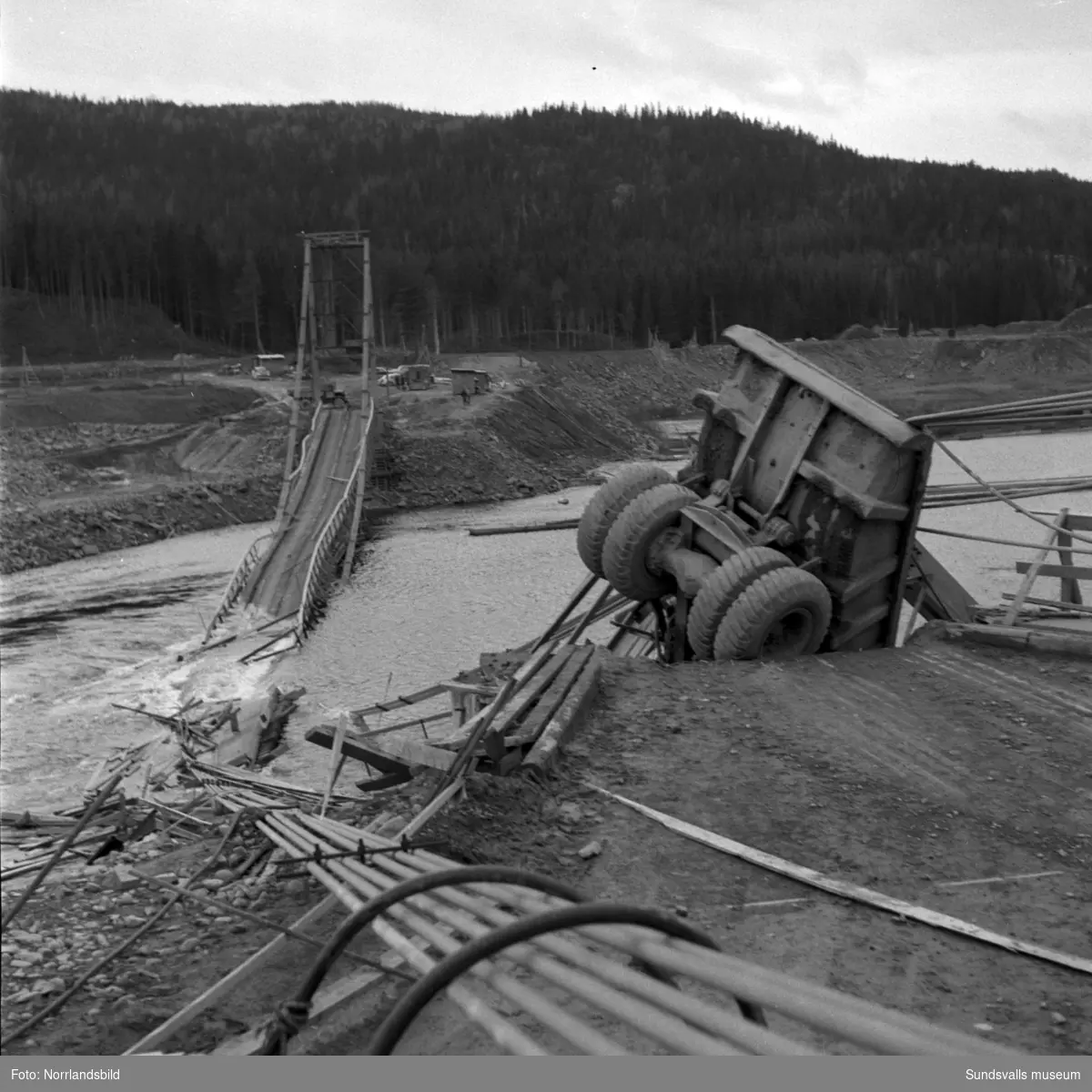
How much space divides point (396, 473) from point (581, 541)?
30.2 metres

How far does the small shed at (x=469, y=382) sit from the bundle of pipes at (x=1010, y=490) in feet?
127

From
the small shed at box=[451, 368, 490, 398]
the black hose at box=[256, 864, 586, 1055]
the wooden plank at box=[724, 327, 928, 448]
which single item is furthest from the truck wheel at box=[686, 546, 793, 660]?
the small shed at box=[451, 368, 490, 398]

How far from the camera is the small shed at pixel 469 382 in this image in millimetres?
53031

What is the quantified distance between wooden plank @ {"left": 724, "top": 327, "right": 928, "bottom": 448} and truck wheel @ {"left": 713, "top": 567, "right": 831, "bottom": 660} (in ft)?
5.44

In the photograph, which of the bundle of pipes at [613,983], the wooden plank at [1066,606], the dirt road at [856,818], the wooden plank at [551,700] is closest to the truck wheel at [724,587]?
the dirt road at [856,818]

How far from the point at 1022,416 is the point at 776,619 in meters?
2.95

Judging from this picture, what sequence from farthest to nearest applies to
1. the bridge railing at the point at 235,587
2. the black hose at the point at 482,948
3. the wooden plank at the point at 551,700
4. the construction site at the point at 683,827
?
the bridge railing at the point at 235,587
the wooden plank at the point at 551,700
the construction site at the point at 683,827
the black hose at the point at 482,948

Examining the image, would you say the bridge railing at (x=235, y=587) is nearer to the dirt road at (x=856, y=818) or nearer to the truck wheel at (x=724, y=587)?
the truck wheel at (x=724, y=587)

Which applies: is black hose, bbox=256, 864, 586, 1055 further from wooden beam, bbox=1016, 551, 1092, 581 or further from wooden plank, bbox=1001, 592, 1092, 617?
wooden plank, bbox=1001, 592, 1092, 617

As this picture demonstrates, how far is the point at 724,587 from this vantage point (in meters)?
11.6

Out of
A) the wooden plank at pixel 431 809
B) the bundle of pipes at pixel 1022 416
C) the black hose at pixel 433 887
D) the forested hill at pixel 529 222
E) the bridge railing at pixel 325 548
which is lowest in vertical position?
the bridge railing at pixel 325 548

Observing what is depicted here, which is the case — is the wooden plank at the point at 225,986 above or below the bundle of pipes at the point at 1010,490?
below

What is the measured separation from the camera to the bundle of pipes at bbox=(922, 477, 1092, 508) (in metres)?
12.3

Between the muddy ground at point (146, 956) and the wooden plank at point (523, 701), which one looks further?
the wooden plank at point (523, 701)
